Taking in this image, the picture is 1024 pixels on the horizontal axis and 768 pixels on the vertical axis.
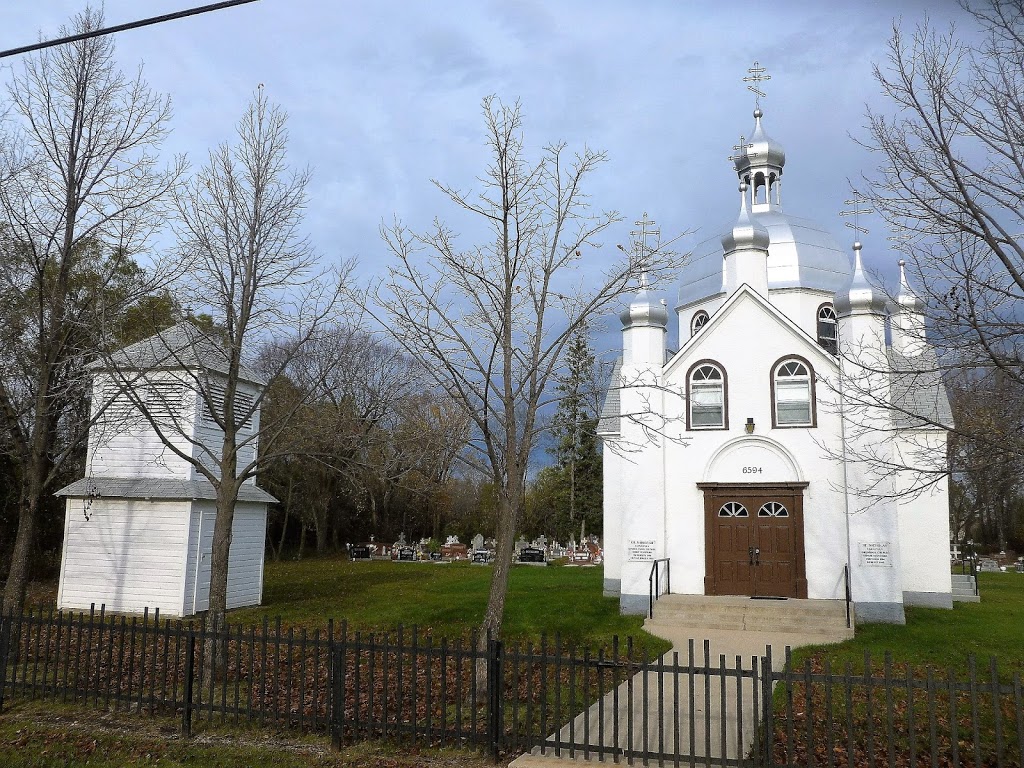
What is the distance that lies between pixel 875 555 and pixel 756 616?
9.78ft

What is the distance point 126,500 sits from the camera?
18141 millimetres

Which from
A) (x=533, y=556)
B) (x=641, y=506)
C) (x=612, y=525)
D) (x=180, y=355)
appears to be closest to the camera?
(x=180, y=355)

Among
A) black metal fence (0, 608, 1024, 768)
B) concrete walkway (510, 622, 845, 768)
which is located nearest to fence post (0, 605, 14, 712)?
black metal fence (0, 608, 1024, 768)

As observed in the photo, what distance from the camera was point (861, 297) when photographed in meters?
17.4

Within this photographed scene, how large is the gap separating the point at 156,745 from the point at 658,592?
1169 centimetres

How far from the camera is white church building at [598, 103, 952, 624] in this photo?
17.0 m

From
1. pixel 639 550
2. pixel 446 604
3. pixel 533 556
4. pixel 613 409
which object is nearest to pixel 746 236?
pixel 613 409

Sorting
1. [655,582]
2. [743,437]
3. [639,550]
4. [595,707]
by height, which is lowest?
[595,707]

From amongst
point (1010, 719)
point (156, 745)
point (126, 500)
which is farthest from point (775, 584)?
point (126, 500)

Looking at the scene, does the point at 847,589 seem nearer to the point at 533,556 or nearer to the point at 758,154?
the point at 758,154

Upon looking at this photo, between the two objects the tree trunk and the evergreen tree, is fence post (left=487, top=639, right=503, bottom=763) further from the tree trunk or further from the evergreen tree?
the evergreen tree

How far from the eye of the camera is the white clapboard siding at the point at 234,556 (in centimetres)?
1767

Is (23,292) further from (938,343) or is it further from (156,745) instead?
(938,343)

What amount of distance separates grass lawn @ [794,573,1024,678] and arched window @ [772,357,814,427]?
4.65 meters
